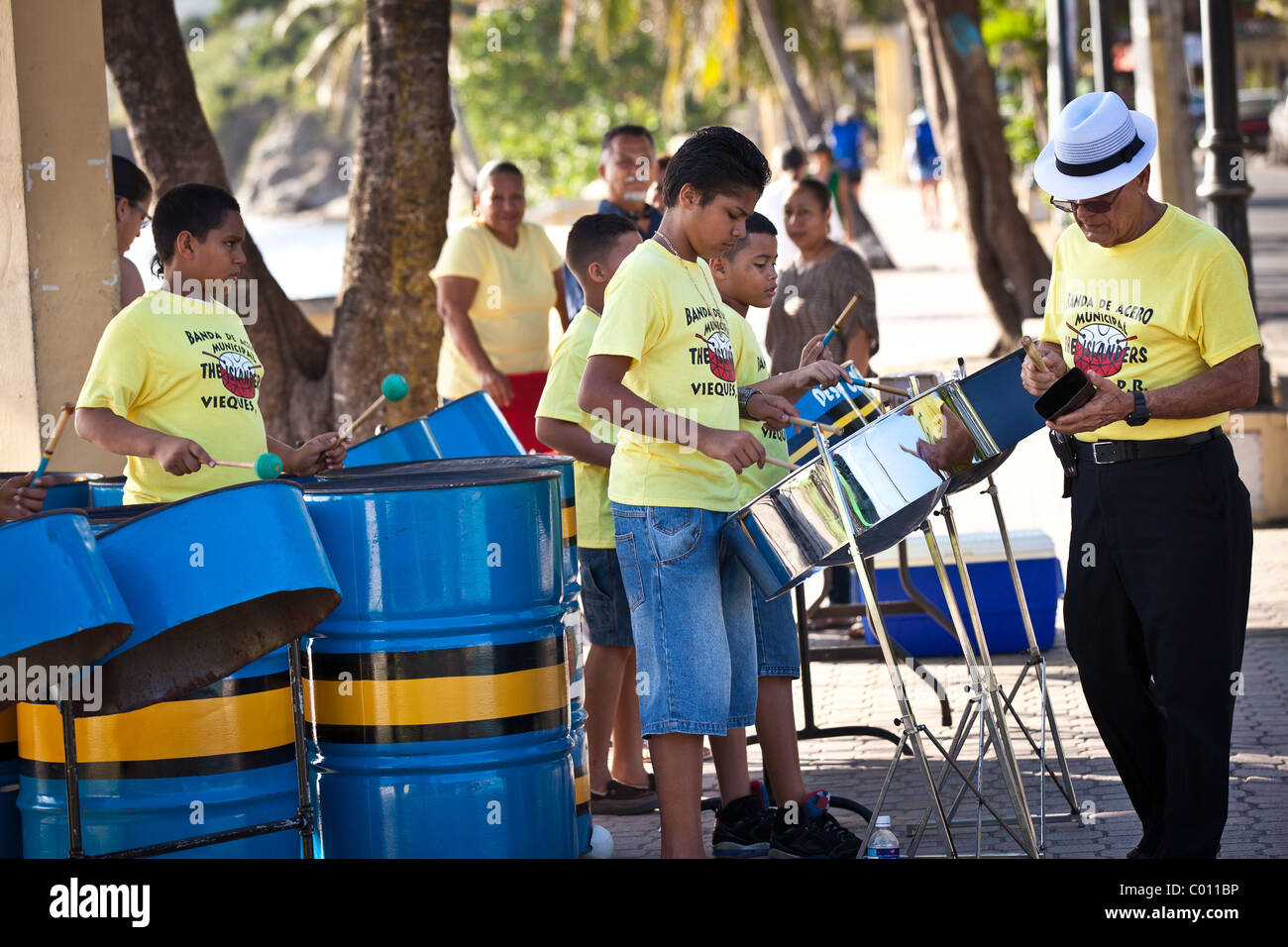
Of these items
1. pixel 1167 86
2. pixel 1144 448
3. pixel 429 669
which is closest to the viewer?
pixel 429 669

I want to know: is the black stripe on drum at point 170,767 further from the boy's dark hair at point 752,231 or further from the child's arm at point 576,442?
the boy's dark hair at point 752,231

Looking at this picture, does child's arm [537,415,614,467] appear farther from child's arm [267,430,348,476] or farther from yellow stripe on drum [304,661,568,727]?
yellow stripe on drum [304,661,568,727]

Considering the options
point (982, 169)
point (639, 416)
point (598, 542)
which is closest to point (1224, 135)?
point (982, 169)

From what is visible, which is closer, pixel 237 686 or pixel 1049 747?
pixel 237 686

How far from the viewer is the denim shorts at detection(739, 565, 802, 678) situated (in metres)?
3.77

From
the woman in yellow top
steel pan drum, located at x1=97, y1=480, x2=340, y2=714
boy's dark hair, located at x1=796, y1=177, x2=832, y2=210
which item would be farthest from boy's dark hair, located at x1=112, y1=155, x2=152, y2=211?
steel pan drum, located at x1=97, y1=480, x2=340, y2=714

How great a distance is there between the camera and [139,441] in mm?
3221

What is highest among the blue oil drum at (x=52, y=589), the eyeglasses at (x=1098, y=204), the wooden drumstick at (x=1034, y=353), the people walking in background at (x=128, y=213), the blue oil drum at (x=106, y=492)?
the people walking in background at (x=128, y=213)

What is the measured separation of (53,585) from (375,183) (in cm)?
419

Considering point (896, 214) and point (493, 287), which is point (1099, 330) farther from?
point (896, 214)

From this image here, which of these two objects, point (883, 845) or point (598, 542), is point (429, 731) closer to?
point (883, 845)

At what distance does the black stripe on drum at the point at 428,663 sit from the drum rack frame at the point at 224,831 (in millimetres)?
70

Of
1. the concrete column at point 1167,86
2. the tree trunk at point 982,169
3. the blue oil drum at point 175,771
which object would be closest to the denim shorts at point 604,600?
the blue oil drum at point 175,771

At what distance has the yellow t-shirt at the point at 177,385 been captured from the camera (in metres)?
3.35
